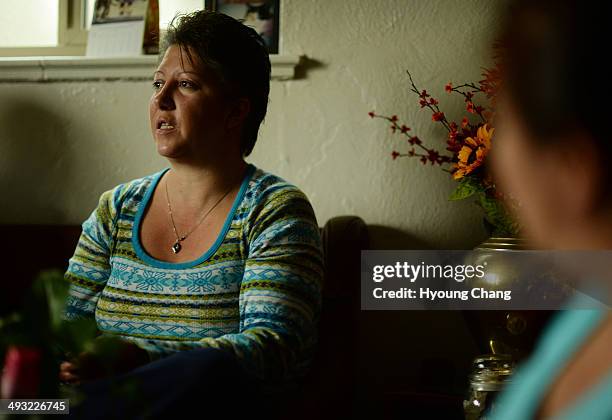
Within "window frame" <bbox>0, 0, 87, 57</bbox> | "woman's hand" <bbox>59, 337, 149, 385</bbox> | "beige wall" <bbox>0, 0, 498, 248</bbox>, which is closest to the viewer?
"woman's hand" <bbox>59, 337, 149, 385</bbox>

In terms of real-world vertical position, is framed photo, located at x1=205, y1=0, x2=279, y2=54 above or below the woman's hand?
above

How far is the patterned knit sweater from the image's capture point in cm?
104

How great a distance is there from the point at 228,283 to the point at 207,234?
12 cm

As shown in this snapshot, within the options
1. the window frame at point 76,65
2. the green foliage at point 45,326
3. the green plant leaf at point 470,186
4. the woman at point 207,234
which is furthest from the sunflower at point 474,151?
the green foliage at point 45,326


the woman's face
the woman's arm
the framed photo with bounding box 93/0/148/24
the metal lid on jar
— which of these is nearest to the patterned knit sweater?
the woman's arm

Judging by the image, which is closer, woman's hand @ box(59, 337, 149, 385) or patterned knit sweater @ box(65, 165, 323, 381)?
woman's hand @ box(59, 337, 149, 385)

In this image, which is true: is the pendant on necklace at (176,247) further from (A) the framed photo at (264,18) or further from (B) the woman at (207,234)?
(A) the framed photo at (264,18)

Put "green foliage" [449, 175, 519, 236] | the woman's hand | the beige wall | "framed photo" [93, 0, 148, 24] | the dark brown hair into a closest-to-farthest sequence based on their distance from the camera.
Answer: the dark brown hair → the woman's hand → "green foliage" [449, 175, 519, 236] → the beige wall → "framed photo" [93, 0, 148, 24]

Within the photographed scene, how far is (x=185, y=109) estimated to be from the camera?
48.3 inches

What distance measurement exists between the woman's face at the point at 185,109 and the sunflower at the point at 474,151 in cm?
46

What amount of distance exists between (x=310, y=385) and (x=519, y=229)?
53 cm

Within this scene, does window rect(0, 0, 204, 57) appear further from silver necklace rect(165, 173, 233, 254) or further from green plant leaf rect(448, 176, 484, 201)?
green plant leaf rect(448, 176, 484, 201)

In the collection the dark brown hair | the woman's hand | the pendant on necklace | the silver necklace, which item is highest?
the dark brown hair

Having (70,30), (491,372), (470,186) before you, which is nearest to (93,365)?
(491,372)
